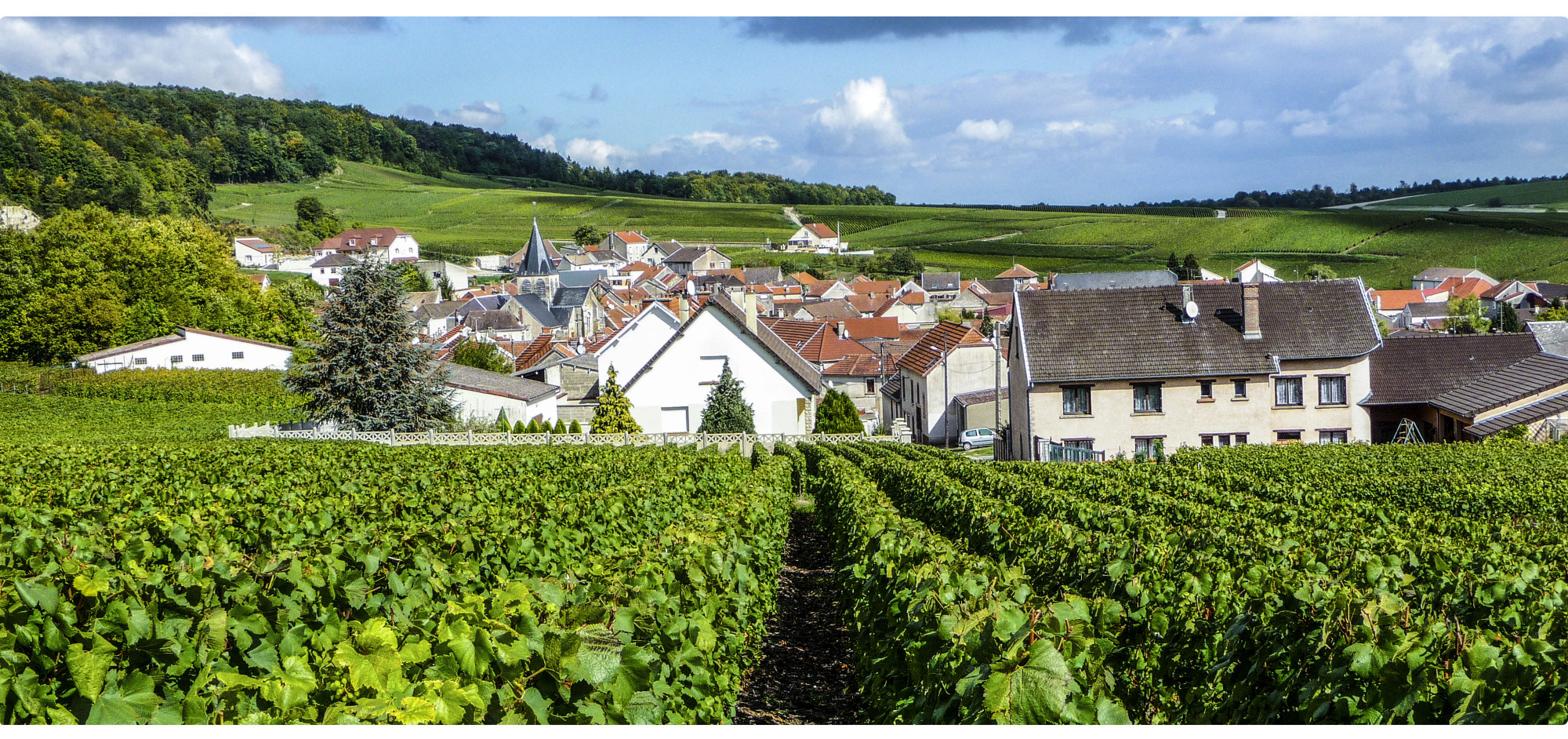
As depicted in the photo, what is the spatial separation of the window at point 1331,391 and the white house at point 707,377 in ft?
63.3

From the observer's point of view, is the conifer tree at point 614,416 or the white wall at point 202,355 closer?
the conifer tree at point 614,416

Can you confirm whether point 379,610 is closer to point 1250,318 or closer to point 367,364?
point 367,364

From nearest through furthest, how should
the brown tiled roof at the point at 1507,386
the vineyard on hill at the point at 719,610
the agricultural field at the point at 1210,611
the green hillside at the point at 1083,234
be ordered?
1. the vineyard on hill at the point at 719,610
2. the agricultural field at the point at 1210,611
3. the brown tiled roof at the point at 1507,386
4. the green hillside at the point at 1083,234

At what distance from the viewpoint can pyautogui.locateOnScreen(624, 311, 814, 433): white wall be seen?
39.2 meters

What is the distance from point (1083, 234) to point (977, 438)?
13059 cm

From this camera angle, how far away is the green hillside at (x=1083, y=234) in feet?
419

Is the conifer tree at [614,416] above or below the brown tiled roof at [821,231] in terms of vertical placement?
below

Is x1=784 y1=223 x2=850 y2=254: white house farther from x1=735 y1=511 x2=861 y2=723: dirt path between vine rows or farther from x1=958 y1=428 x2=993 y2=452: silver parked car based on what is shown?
x1=735 y1=511 x2=861 y2=723: dirt path between vine rows

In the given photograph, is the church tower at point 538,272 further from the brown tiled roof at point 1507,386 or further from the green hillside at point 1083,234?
the brown tiled roof at point 1507,386

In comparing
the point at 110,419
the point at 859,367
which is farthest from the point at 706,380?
the point at 110,419

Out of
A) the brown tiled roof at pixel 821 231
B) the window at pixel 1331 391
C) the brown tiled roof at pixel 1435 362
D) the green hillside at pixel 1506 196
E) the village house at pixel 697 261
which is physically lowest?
the window at pixel 1331 391

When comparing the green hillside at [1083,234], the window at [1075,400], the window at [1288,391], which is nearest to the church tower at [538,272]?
the green hillside at [1083,234]

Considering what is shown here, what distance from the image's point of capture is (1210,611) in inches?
263

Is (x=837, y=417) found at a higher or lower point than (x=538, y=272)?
lower
